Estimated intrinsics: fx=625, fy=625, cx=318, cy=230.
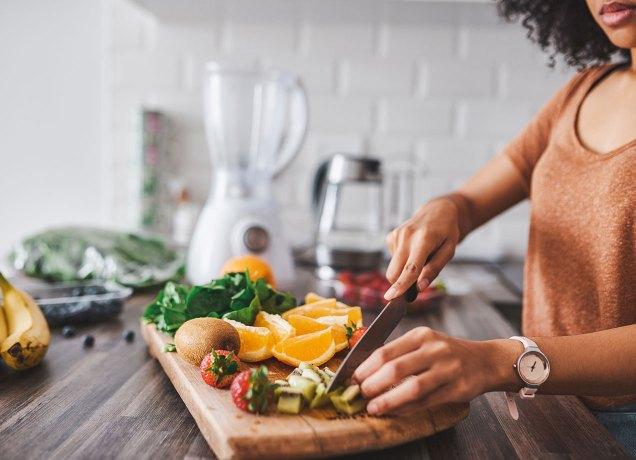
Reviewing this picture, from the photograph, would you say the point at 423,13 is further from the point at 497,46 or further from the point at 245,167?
the point at 245,167

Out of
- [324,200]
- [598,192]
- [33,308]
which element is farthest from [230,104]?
[598,192]

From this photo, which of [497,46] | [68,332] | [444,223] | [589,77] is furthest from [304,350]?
[497,46]

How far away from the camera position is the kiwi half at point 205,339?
71 cm

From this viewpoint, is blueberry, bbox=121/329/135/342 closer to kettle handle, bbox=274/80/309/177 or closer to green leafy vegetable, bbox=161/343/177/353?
green leafy vegetable, bbox=161/343/177/353

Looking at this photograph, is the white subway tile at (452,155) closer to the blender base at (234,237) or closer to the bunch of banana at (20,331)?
the blender base at (234,237)

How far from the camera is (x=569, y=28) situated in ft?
3.73

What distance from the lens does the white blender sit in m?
1.23

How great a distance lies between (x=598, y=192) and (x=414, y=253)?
0.90ft

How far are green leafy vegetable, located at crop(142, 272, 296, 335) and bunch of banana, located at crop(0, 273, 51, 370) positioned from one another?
15 cm

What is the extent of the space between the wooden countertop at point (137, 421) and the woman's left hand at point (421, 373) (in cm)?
6

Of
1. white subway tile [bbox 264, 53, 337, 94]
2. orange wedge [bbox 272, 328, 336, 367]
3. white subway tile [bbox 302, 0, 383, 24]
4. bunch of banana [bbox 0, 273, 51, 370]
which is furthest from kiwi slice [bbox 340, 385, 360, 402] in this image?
white subway tile [bbox 264, 53, 337, 94]

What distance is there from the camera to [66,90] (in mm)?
1897

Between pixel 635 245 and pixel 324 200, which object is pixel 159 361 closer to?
pixel 635 245

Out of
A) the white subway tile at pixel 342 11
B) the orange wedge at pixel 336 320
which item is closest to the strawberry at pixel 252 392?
the orange wedge at pixel 336 320
